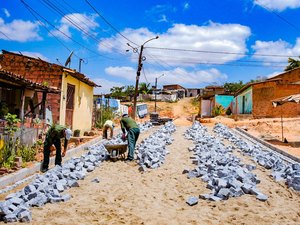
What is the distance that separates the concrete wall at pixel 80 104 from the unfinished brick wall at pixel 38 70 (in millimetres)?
283

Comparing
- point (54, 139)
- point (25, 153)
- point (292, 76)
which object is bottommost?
point (25, 153)

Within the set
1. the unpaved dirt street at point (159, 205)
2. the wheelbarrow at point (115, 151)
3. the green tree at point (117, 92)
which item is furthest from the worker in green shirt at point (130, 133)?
the green tree at point (117, 92)

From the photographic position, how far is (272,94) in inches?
947

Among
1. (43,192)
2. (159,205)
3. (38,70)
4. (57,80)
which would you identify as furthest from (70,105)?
(159,205)

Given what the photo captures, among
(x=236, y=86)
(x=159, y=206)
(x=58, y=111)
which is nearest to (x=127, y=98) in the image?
(x=236, y=86)

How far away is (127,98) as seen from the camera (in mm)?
54000

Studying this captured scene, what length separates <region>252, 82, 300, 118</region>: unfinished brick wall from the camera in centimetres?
2372

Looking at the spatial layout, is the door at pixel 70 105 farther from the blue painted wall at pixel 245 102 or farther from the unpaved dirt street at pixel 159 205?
the blue painted wall at pixel 245 102

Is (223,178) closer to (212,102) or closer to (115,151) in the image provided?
(115,151)

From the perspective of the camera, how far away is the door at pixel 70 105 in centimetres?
1464

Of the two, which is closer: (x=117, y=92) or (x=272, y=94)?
(x=272, y=94)

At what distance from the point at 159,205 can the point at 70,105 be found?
35.6ft

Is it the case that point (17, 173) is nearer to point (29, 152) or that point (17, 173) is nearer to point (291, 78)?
point (29, 152)

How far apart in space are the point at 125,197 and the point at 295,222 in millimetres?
2640
